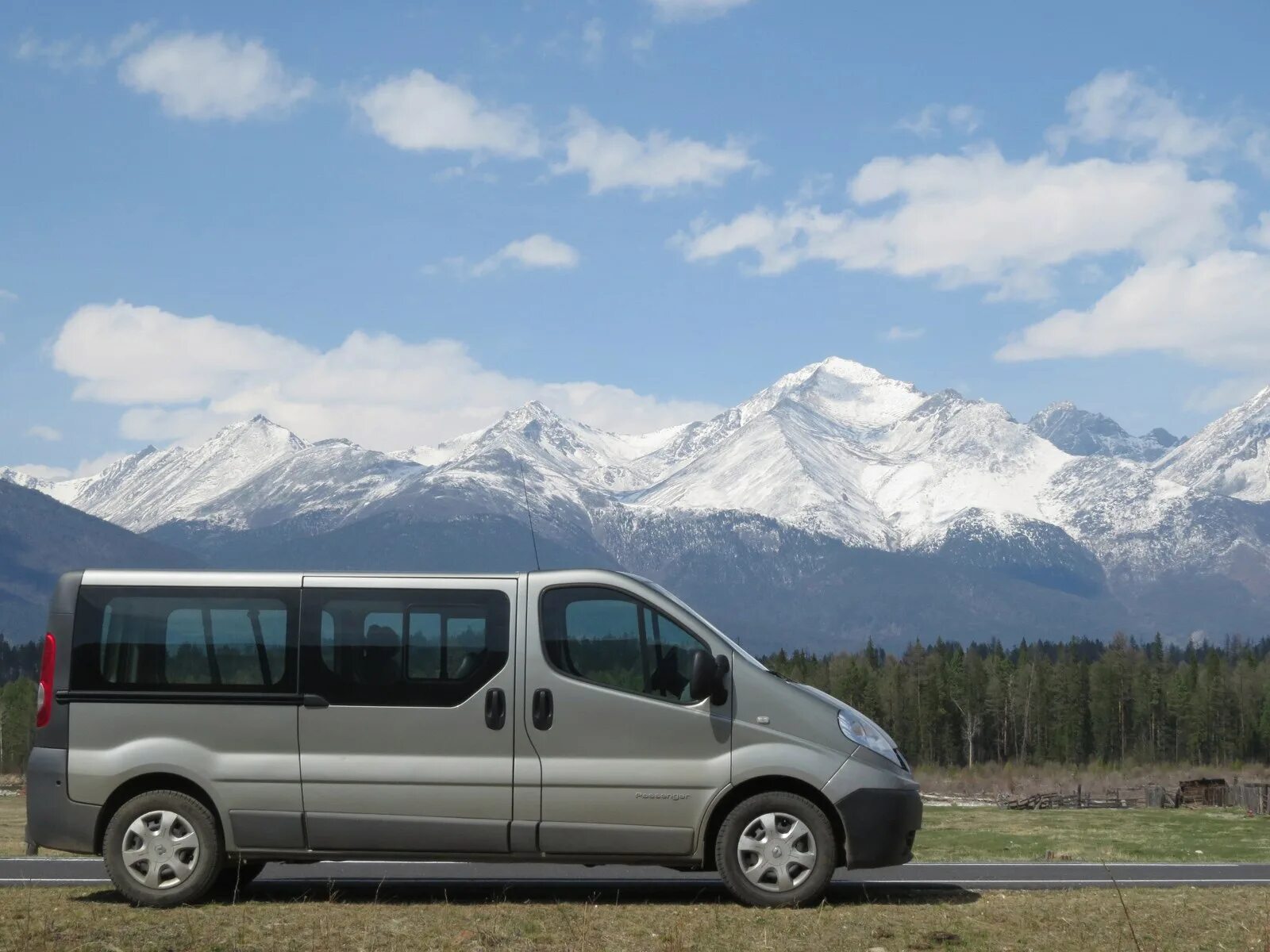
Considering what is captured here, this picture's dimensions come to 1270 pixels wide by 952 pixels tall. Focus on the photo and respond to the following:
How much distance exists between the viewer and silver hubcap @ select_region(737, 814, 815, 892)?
504 inches

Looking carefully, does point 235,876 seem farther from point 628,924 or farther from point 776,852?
point 776,852

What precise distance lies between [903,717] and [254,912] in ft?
541

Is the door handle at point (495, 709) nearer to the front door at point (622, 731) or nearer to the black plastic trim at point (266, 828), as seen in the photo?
the front door at point (622, 731)

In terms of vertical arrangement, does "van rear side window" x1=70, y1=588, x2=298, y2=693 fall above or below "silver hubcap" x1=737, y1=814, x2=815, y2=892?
above

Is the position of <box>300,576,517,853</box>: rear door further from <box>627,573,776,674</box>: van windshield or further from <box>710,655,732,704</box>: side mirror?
<box>710,655,732,704</box>: side mirror

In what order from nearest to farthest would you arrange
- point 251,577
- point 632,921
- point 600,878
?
point 632,921, point 251,577, point 600,878

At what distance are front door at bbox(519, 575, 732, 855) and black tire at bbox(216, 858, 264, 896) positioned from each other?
2884mm

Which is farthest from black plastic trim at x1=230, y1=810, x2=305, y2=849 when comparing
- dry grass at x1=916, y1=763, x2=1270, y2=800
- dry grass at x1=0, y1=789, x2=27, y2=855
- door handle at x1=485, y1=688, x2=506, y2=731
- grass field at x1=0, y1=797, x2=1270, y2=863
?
dry grass at x1=916, y1=763, x2=1270, y2=800

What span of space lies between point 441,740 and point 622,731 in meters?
1.62

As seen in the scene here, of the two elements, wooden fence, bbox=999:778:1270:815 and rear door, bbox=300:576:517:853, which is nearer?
rear door, bbox=300:576:517:853

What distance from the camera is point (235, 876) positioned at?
45.7 ft

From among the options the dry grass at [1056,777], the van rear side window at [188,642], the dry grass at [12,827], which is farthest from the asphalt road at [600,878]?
→ the dry grass at [1056,777]

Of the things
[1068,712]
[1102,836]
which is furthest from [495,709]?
[1068,712]

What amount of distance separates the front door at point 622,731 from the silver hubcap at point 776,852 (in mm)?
480
